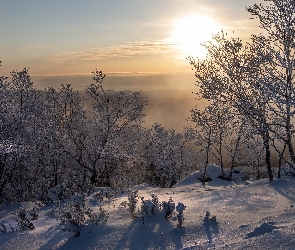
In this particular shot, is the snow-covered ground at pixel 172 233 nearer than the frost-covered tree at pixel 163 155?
Yes

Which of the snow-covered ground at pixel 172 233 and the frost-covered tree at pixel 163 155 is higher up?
the snow-covered ground at pixel 172 233

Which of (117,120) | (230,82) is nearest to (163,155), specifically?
(117,120)

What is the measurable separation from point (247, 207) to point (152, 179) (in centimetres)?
3343

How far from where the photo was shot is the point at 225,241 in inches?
203

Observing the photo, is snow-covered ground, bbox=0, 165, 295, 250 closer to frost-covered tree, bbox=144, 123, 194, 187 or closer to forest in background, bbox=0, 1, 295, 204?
forest in background, bbox=0, 1, 295, 204

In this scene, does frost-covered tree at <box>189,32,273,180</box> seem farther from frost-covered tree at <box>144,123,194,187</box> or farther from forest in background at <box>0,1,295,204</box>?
frost-covered tree at <box>144,123,194,187</box>

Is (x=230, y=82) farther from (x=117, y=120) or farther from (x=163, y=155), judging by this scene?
(x=163, y=155)

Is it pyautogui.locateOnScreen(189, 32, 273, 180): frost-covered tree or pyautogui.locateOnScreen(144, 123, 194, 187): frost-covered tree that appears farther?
pyautogui.locateOnScreen(144, 123, 194, 187): frost-covered tree

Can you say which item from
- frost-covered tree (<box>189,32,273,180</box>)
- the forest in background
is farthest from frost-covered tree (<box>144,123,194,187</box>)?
frost-covered tree (<box>189,32,273,180</box>)

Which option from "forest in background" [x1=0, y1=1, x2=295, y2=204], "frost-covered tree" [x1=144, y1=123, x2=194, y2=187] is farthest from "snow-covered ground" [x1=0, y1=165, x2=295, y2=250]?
"frost-covered tree" [x1=144, y1=123, x2=194, y2=187]

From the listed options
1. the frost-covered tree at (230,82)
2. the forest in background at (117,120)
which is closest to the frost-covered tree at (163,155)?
the forest in background at (117,120)

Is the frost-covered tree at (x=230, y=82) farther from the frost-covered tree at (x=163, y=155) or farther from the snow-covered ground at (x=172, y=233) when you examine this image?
the frost-covered tree at (x=163, y=155)

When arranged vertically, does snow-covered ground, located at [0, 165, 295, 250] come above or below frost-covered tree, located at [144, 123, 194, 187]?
above

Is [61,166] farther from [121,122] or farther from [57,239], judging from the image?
[57,239]
